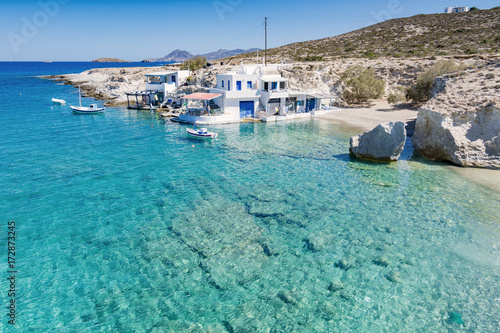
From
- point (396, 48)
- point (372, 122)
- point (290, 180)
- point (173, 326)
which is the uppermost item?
point (396, 48)

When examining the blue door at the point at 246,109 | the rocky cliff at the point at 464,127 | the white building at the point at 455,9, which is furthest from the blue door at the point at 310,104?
the white building at the point at 455,9

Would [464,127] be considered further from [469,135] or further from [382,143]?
[382,143]

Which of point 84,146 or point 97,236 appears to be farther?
point 84,146

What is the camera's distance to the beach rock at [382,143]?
2517 centimetres

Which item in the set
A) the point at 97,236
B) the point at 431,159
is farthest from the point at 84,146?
Answer: the point at 431,159

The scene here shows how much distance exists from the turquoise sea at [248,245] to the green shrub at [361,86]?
2926 cm

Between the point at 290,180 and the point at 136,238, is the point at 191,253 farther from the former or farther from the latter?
the point at 290,180

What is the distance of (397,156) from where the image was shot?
26.1 metres

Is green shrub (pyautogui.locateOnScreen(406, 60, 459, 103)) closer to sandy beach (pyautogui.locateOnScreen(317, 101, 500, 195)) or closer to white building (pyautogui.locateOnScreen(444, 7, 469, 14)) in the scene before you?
sandy beach (pyautogui.locateOnScreen(317, 101, 500, 195))

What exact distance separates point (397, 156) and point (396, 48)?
6570 cm

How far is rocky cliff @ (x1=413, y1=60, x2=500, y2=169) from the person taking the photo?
24.0 meters

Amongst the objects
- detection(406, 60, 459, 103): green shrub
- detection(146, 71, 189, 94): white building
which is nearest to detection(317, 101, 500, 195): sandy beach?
detection(406, 60, 459, 103): green shrub

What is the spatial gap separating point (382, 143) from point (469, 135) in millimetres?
7076

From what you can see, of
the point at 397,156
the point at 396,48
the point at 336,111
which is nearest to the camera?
the point at 397,156
